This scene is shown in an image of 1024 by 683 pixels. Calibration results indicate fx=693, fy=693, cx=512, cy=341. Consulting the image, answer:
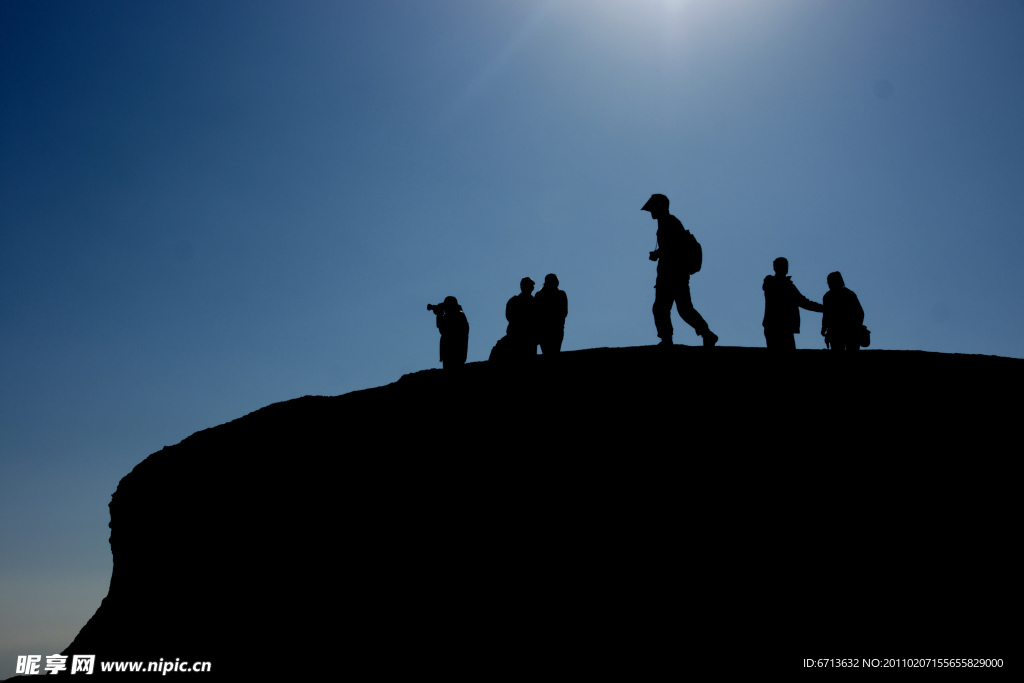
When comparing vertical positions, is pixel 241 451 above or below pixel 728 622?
above

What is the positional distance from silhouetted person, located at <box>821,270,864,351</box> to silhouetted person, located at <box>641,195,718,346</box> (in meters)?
2.43

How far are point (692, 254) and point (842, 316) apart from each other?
3.07 m

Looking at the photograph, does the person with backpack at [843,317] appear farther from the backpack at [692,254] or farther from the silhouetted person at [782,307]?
the backpack at [692,254]

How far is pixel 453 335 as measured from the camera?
552 inches

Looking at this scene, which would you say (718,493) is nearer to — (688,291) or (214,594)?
(688,291)

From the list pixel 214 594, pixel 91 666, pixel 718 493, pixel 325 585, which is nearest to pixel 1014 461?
pixel 718 493

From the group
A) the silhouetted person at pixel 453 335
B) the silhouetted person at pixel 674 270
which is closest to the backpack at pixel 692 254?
the silhouetted person at pixel 674 270

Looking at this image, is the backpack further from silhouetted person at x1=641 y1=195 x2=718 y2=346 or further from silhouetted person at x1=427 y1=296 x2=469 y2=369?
silhouetted person at x1=427 y1=296 x2=469 y2=369

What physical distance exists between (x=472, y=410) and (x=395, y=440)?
1.32 metres

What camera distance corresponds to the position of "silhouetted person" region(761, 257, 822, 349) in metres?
11.9

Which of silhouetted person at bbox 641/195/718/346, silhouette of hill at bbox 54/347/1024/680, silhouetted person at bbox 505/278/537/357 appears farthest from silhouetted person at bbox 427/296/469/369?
silhouetted person at bbox 641/195/718/346

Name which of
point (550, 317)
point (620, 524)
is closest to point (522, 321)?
point (550, 317)

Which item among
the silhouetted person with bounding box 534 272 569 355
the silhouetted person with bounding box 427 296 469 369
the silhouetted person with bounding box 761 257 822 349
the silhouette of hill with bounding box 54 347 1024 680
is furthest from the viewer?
the silhouetted person with bounding box 427 296 469 369

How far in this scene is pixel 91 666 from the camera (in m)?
11.8
